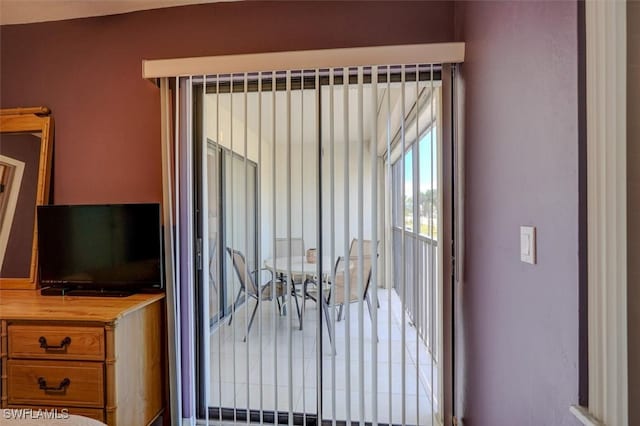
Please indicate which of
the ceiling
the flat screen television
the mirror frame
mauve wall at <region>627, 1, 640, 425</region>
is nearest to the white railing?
mauve wall at <region>627, 1, 640, 425</region>

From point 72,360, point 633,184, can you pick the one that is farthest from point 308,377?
point 633,184

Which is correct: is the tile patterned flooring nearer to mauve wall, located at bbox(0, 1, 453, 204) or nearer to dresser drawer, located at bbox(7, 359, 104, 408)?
dresser drawer, located at bbox(7, 359, 104, 408)

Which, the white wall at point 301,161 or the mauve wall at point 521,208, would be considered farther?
the white wall at point 301,161

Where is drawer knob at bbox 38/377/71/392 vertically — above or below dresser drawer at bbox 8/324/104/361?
below

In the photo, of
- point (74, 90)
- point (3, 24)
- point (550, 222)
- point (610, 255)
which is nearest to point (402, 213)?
point (550, 222)

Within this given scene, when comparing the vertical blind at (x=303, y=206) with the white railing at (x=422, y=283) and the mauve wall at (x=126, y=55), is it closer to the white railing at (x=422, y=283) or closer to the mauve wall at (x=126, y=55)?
the white railing at (x=422, y=283)

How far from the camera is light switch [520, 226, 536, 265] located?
3.46 feet

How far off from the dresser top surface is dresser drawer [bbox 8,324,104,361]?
0.18ft

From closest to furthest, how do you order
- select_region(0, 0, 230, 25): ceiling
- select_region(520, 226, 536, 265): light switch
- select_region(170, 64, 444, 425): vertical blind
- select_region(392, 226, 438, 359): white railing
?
select_region(520, 226, 536, 265): light switch, select_region(170, 64, 444, 425): vertical blind, select_region(0, 0, 230, 25): ceiling, select_region(392, 226, 438, 359): white railing

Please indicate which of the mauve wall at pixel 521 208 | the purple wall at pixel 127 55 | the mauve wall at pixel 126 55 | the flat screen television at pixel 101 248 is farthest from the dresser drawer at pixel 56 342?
the mauve wall at pixel 521 208

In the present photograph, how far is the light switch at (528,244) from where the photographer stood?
3.46 feet

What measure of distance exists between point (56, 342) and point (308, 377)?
1.48 m

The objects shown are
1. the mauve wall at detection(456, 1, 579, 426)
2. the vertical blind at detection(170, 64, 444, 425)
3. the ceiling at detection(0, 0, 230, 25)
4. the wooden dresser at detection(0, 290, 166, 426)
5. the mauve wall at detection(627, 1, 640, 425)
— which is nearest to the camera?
the mauve wall at detection(627, 1, 640, 425)

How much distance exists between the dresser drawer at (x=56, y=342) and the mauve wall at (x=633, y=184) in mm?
1912
